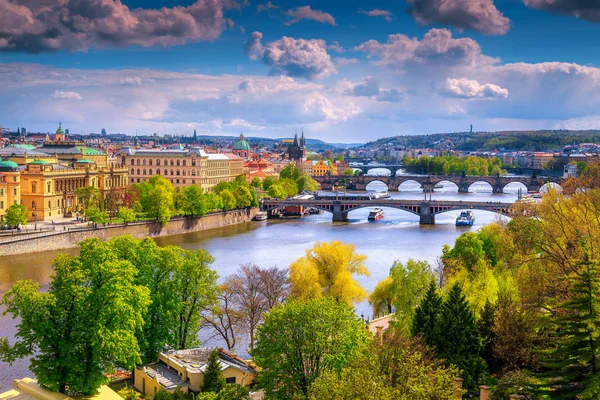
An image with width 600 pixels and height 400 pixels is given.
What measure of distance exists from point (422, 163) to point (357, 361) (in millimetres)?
153943

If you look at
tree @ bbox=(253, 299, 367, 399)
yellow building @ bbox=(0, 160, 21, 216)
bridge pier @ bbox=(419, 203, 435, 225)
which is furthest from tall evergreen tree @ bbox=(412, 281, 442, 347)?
bridge pier @ bbox=(419, 203, 435, 225)

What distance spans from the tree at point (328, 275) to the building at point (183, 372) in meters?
6.63

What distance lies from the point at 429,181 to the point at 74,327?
344 feet

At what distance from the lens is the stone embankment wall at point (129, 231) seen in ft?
151

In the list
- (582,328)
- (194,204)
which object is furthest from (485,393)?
(194,204)

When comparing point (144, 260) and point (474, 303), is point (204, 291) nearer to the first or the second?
point (144, 260)

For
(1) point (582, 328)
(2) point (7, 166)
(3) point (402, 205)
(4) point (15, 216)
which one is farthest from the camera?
(3) point (402, 205)

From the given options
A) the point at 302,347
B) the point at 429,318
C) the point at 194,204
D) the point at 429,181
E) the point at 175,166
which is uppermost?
the point at 175,166

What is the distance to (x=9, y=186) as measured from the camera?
53469mm

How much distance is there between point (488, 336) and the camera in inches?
838

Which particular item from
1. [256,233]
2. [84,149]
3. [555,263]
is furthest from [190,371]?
[84,149]

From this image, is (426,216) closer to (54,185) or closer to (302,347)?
(54,185)

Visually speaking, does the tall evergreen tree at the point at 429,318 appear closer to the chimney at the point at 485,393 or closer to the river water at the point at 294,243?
the chimney at the point at 485,393

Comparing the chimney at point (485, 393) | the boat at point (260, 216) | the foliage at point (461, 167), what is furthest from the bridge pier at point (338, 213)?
the foliage at point (461, 167)
